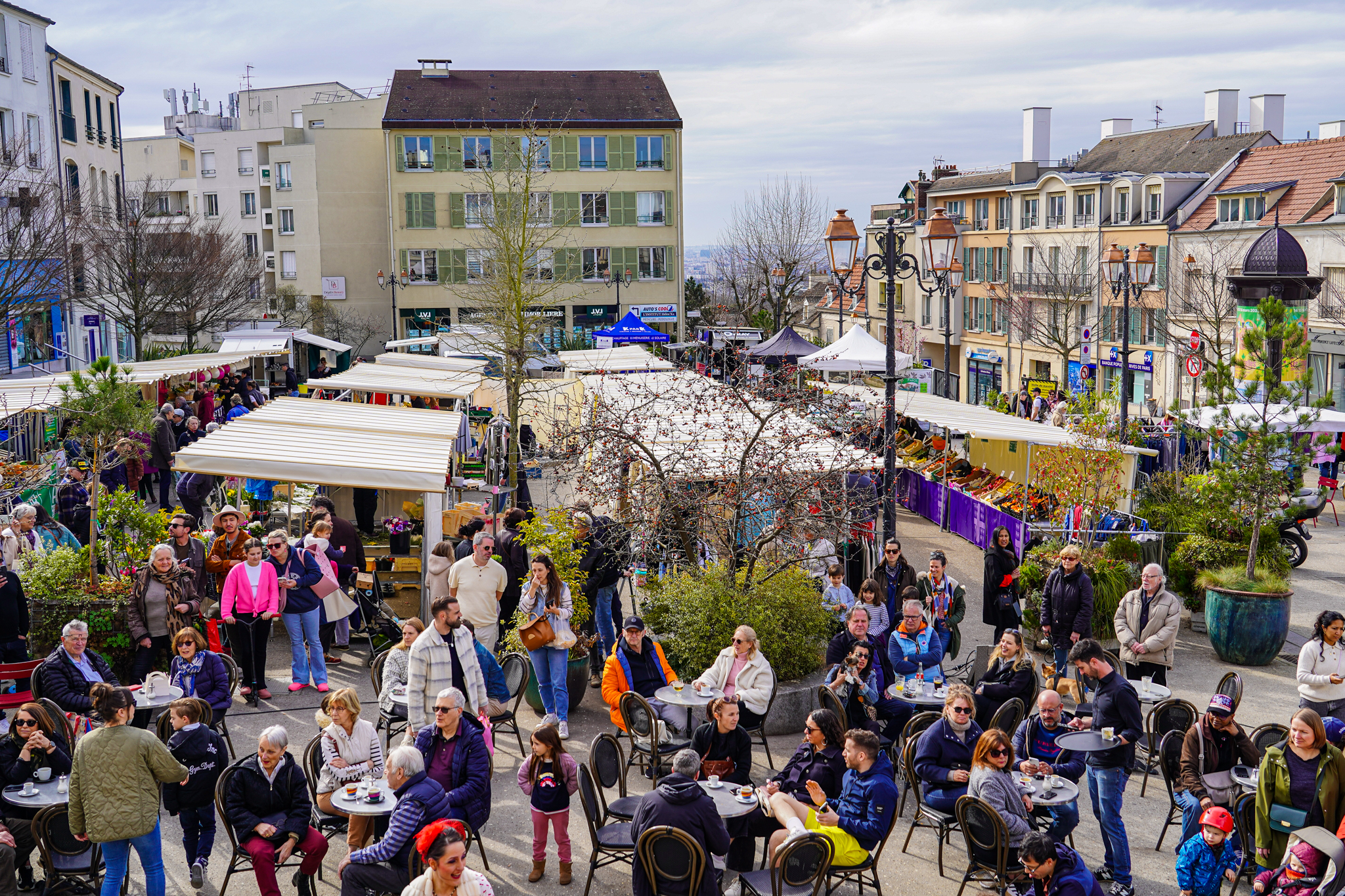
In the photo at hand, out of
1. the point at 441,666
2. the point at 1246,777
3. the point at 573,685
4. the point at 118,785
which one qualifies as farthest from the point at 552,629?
the point at 1246,777

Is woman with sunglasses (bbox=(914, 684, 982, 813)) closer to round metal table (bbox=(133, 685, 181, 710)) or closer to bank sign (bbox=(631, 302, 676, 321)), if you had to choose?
round metal table (bbox=(133, 685, 181, 710))

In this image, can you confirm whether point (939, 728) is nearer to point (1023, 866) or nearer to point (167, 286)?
point (1023, 866)

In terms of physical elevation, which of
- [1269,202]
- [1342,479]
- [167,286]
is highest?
[1269,202]

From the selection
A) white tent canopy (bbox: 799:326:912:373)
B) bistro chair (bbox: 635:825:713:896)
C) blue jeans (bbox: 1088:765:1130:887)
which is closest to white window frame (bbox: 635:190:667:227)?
white tent canopy (bbox: 799:326:912:373)

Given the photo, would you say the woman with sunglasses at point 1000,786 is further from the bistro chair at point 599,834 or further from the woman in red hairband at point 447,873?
the woman in red hairband at point 447,873

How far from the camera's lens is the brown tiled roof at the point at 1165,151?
145 ft

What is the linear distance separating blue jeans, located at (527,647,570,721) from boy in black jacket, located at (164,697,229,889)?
2847 millimetres

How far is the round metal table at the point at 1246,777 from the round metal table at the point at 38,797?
6939mm

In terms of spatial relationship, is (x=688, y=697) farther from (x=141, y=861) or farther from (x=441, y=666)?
(x=141, y=861)

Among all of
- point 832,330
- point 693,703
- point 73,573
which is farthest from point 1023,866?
point 832,330

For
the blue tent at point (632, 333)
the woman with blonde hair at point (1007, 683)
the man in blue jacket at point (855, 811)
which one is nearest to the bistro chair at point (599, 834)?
the man in blue jacket at point (855, 811)

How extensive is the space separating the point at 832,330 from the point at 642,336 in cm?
3340

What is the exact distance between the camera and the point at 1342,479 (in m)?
23.5

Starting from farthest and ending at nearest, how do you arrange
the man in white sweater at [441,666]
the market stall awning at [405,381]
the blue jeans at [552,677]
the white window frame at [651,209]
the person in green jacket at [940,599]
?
the white window frame at [651,209] < the market stall awning at [405,381] < the person in green jacket at [940,599] < the blue jeans at [552,677] < the man in white sweater at [441,666]
